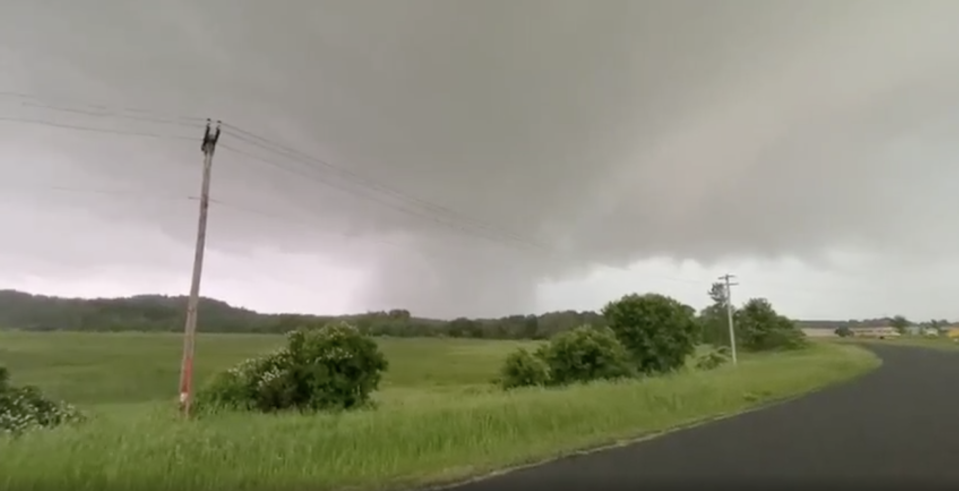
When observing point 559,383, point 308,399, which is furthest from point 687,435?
point 559,383

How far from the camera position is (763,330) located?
10394 cm

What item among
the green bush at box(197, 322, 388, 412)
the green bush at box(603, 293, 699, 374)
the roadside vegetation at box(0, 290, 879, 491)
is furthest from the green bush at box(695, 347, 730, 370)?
the green bush at box(197, 322, 388, 412)

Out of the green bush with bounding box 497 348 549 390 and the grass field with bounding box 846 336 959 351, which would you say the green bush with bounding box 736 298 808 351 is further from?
the green bush with bounding box 497 348 549 390

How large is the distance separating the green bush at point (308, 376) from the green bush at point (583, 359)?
52.8 ft

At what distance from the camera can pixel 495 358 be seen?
2972 inches

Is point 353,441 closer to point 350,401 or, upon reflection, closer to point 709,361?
point 350,401

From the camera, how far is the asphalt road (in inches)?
477

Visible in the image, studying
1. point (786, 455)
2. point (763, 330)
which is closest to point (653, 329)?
point (786, 455)

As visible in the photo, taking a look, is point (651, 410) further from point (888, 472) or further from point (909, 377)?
point (909, 377)


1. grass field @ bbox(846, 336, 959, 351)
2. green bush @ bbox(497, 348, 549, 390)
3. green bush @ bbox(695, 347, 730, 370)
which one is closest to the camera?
green bush @ bbox(497, 348, 549, 390)

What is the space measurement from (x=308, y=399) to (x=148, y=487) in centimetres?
2289

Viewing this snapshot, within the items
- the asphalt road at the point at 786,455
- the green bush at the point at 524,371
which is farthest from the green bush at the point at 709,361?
the asphalt road at the point at 786,455

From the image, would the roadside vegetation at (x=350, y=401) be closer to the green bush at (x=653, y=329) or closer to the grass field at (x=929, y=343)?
the green bush at (x=653, y=329)

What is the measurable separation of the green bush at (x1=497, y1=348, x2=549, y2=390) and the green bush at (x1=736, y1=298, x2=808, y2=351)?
68.0m
